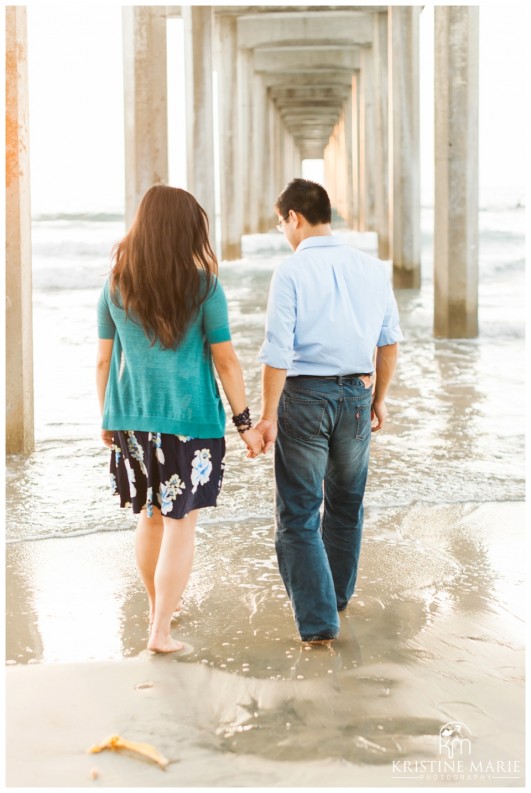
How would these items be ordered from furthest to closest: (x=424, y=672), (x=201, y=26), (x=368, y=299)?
(x=201, y=26)
(x=368, y=299)
(x=424, y=672)

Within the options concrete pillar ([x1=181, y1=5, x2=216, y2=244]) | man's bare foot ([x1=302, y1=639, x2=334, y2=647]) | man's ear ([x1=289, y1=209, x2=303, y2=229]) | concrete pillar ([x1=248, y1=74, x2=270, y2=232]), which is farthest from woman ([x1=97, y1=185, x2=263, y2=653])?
concrete pillar ([x1=248, y1=74, x2=270, y2=232])

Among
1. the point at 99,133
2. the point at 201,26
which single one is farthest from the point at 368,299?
the point at 99,133

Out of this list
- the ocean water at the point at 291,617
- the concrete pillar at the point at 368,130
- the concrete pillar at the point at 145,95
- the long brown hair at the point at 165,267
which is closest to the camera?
the ocean water at the point at 291,617

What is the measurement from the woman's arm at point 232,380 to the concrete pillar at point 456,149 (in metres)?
7.97

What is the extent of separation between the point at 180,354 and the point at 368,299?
25.1 inches

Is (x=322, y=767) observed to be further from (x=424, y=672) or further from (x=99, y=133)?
(x=99, y=133)

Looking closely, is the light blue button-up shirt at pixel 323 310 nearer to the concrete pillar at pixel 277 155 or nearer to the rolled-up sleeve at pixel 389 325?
the rolled-up sleeve at pixel 389 325

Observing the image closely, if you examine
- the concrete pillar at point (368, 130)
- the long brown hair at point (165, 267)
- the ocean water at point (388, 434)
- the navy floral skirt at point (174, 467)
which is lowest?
the ocean water at point (388, 434)

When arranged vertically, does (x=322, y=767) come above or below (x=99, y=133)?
below

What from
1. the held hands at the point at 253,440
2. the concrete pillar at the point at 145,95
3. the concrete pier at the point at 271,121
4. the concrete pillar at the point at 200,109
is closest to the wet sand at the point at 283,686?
the held hands at the point at 253,440

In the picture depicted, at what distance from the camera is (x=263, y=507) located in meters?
4.86

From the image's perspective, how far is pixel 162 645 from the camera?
123 inches

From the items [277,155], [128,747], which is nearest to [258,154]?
[277,155]

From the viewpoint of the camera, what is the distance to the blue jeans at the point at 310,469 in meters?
3.17
